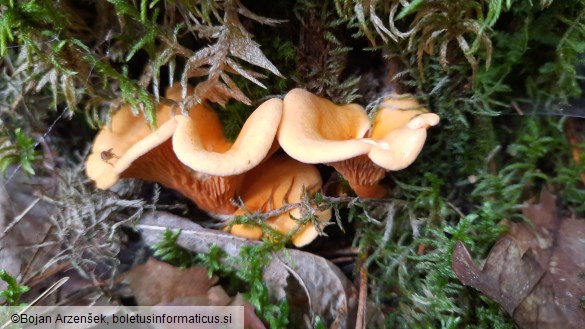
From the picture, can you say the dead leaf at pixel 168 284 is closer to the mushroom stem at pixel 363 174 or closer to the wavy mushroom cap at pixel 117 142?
the wavy mushroom cap at pixel 117 142

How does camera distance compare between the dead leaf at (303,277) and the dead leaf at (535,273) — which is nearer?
the dead leaf at (535,273)

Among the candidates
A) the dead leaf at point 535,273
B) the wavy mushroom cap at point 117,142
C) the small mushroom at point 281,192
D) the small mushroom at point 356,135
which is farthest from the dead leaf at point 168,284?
the dead leaf at point 535,273

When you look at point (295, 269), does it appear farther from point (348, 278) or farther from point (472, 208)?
point (472, 208)

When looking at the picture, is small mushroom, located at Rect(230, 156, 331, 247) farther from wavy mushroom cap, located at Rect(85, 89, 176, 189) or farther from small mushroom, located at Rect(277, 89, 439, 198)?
wavy mushroom cap, located at Rect(85, 89, 176, 189)

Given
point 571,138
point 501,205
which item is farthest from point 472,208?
point 571,138

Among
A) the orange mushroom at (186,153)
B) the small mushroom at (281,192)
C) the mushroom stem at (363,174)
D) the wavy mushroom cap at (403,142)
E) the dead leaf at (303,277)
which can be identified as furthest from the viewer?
the small mushroom at (281,192)

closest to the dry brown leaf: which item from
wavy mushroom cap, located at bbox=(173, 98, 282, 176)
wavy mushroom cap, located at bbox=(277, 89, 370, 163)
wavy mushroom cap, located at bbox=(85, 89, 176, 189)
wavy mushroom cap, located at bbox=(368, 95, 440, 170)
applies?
wavy mushroom cap, located at bbox=(85, 89, 176, 189)

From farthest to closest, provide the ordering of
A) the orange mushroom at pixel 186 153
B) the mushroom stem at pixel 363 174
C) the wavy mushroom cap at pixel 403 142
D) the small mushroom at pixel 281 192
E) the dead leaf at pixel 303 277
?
the small mushroom at pixel 281 192
the dead leaf at pixel 303 277
the mushroom stem at pixel 363 174
the orange mushroom at pixel 186 153
the wavy mushroom cap at pixel 403 142
